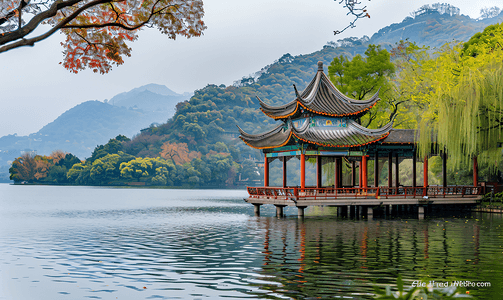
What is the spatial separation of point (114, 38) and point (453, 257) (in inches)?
424

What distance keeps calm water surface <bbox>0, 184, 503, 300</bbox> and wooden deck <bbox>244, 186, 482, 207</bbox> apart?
325cm

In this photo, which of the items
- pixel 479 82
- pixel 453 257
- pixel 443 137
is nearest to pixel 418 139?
pixel 443 137

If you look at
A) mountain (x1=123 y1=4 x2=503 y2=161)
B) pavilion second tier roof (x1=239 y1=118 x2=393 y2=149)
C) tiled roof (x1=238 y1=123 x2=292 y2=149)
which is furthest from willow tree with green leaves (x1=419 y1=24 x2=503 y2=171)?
mountain (x1=123 y1=4 x2=503 y2=161)

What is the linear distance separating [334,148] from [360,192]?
9.68 ft

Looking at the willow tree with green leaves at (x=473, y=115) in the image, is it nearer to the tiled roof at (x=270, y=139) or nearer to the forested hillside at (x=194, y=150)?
the tiled roof at (x=270, y=139)

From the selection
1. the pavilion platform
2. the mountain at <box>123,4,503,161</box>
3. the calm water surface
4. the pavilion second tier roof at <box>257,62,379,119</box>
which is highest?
the mountain at <box>123,4,503,161</box>

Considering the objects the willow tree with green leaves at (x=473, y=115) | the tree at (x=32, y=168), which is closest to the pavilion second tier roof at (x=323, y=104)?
the willow tree with green leaves at (x=473, y=115)

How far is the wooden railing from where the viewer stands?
2670 centimetres

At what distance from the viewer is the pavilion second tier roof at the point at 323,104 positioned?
94.6 feet

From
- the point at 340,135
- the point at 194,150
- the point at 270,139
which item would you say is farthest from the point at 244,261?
the point at 194,150

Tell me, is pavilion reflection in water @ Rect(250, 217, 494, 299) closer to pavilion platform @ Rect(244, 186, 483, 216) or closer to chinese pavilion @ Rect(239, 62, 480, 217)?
pavilion platform @ Rect(244, 186, 483, 216)

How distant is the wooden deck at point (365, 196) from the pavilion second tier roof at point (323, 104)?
15.3ft

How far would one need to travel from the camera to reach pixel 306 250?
15430mm

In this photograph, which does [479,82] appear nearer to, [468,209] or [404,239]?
[468,209]
